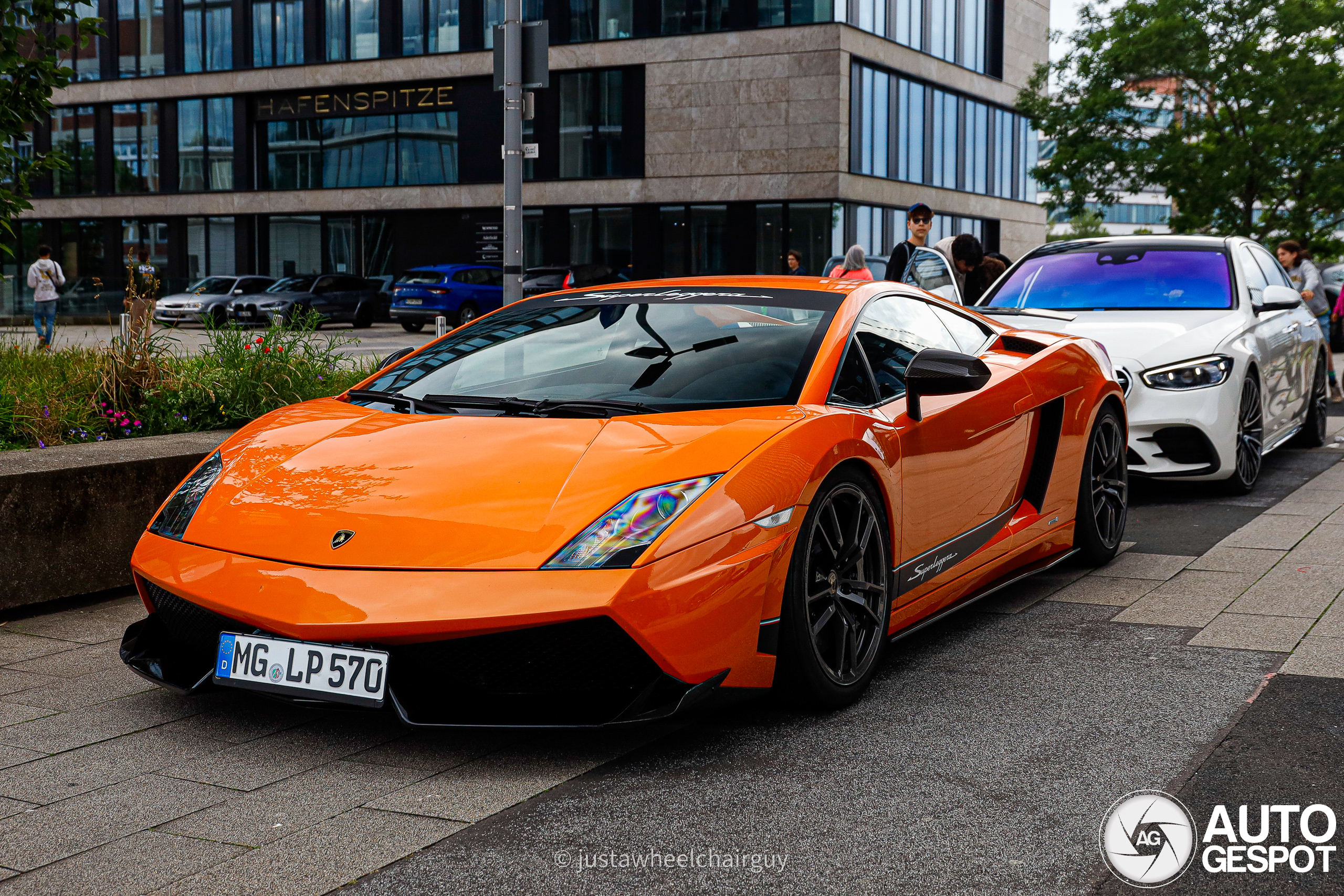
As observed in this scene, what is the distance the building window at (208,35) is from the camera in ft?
151

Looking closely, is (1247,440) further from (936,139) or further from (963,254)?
(936,139)

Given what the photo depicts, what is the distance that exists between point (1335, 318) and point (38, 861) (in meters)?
15.8

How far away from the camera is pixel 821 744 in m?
3.72

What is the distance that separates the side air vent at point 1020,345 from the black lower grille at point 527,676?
2829 mm

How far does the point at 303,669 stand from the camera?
3.47 m

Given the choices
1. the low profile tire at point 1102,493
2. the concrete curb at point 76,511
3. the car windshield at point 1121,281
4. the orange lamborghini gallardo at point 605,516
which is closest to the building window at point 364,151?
the car windshield at point 1121,281

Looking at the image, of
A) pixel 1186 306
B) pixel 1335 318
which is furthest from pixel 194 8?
pixel 1186 306

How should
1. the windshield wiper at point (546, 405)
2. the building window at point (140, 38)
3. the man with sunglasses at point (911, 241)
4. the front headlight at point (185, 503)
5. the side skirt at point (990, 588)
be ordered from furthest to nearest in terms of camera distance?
the building window at point (140, 38), the man with sunglasses at point (911, 241), the side skirt at point (990, 588), the windshield wiper at point (546, 405), the front headlight at point (185, 503)

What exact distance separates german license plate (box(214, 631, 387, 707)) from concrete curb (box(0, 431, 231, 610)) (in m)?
2.14

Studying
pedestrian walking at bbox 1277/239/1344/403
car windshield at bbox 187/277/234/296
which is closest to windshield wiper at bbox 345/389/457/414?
pedestrian walking at bbox 1277/239/1344/403

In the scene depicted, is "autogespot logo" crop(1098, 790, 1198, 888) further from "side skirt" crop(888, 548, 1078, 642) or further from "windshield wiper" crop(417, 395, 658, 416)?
"windshield wiper" crop(417, 395, 658, 416)

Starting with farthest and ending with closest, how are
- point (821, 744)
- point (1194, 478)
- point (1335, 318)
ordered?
point (1335, 318)
point (1194, 478)
point (821, 744)

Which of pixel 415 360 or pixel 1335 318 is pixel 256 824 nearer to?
pixel 415 360

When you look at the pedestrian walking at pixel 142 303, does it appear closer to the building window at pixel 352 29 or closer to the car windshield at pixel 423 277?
the car windshield at pixel 423 277
